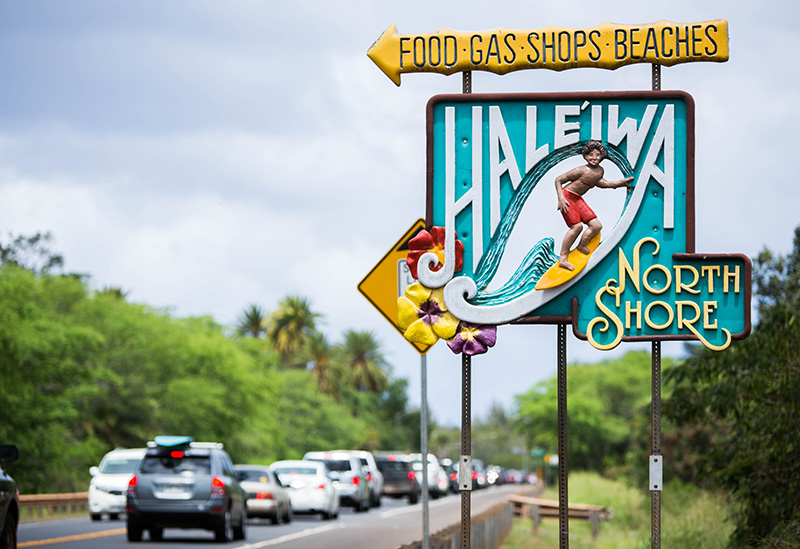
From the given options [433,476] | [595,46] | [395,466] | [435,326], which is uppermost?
[595,46]

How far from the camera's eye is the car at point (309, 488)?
32219mm

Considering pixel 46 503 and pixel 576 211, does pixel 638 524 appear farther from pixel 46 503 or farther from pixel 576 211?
pixel 576 211

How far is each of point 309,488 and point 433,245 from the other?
73.9ft

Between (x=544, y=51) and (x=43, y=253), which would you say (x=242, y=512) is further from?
(x=43, y=253)

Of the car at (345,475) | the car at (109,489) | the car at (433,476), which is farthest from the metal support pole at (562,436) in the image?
the car at (433,476)

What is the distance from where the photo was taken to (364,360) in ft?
350

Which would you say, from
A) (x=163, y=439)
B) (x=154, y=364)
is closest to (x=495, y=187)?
(x=163, y=439)

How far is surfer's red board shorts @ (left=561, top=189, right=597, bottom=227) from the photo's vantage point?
10648 mm

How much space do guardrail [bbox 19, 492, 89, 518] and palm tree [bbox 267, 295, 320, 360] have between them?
64.3m

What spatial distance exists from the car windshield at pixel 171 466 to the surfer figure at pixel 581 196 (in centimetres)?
1240

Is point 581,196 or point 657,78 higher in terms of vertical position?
point 657,78

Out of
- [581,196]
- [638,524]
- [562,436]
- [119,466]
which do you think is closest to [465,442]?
[562,436]

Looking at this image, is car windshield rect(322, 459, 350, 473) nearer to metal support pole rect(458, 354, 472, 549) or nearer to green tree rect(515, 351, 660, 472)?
metal support pole rect(458, 354, 472, 549)

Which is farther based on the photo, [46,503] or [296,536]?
[46,503]
